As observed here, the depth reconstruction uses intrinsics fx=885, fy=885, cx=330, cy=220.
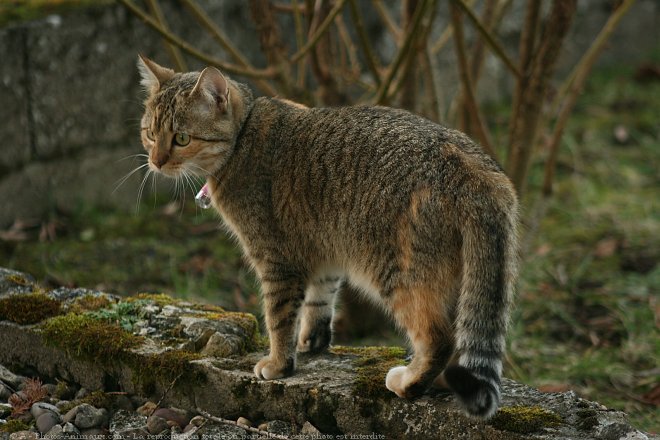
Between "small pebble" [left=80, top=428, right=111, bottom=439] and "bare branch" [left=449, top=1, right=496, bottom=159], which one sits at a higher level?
"bare branch" [left=449, top=1, right=496, bottom=159]

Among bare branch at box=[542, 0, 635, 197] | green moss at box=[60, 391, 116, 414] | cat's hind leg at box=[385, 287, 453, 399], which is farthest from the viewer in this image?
bare branch at box=[542, 0, 635, 197]

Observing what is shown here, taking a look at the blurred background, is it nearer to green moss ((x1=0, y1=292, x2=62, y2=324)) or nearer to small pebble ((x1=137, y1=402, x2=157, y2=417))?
green moss ((x1=0, y1=292, x2=62, y2=324))

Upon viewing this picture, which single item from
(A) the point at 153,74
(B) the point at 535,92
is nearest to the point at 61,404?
(A) the point at 153,74

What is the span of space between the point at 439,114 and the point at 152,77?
5.71 feet

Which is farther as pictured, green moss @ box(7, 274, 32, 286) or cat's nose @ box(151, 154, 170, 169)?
green moss @ box(7, 274, 32, 286)

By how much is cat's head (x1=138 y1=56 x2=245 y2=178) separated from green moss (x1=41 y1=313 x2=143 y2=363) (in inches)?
25.6

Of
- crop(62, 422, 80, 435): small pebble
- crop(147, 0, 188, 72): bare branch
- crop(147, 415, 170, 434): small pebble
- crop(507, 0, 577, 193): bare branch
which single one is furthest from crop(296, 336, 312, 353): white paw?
crop(147, 0, 188, 72): bare branch

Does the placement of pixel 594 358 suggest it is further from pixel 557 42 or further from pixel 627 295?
pixel 557 42

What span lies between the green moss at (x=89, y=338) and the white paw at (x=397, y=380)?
1.00 m

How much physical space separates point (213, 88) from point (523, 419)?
1.65 m

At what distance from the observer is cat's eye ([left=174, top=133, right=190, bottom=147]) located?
3.37 m

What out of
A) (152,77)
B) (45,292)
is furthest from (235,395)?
(152,77)

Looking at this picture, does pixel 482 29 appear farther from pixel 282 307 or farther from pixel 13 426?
pixel 13 426

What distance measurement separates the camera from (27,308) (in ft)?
11.7
